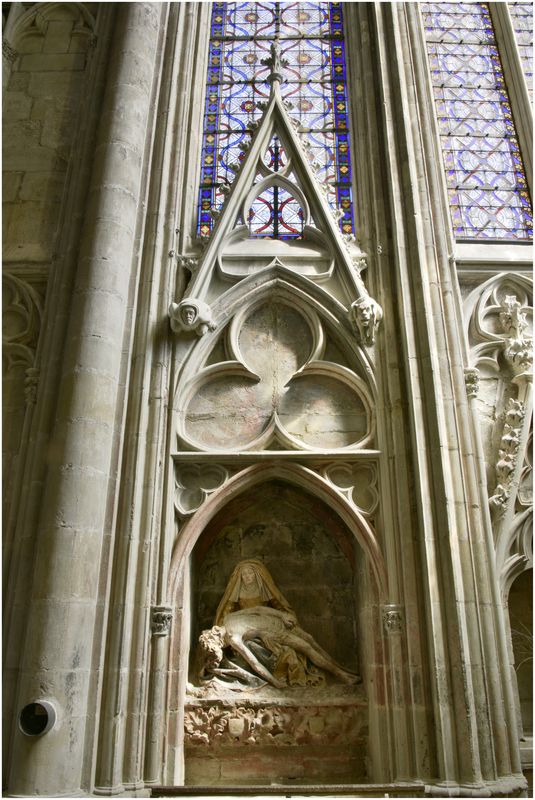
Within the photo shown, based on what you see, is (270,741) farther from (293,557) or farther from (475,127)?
(475,127)

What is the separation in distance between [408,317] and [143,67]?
371 cm

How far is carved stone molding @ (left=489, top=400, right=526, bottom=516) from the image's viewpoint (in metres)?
5.57

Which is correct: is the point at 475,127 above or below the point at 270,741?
above

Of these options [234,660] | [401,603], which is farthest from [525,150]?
[234,660]

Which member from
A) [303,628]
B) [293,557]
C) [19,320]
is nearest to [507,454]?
[293,557]

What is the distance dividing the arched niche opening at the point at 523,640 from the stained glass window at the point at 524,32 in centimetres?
546

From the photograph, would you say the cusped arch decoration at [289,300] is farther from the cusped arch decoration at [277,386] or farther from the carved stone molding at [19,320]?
the carved stone molding at [19,320]

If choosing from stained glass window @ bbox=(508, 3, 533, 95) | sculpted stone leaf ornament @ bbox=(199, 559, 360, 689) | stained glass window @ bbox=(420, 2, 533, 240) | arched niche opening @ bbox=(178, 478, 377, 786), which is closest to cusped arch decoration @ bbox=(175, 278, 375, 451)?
arched niche opening @ bbox=(178, 478, 377, 786)

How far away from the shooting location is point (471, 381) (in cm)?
588

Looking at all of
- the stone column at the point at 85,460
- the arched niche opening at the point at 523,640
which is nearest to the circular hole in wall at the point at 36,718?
the stone column at the point at 85,460

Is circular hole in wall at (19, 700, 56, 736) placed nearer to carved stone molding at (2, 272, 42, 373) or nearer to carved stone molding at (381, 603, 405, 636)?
carved stone molding at (381, 603, 405, 636)

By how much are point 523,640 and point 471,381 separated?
2.15 metres

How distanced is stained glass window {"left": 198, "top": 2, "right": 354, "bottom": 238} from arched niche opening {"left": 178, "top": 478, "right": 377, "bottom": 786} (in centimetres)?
287

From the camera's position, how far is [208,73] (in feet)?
26.6
